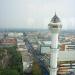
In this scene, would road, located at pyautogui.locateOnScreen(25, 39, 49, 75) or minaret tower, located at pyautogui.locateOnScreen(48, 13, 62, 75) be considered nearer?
minaret tower, located at pyautogui.locateOnScreen(48, 13, 62, 75)

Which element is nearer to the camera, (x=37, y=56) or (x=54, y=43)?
(x=54, y=43)

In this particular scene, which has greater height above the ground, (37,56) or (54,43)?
(54,43)

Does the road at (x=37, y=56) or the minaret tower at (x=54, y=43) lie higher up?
the minaret tower at (x=54, y=43)

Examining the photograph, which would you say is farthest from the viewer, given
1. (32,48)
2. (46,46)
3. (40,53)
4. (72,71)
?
(32,48)

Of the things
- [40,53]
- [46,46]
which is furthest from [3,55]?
[46,46]

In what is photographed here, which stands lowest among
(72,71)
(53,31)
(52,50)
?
(72,71)

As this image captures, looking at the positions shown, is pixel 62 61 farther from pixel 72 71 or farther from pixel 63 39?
pixel 63 39

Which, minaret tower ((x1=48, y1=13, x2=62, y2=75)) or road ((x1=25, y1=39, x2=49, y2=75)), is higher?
minaret tower ((x1=48, y1=13, x2=62, y2=75))

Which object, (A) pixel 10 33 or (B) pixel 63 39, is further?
(A) pixel 10 33

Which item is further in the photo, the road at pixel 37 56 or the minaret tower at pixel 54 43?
the road at pixel 37 56

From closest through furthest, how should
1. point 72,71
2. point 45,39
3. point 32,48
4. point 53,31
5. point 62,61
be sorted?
point 53,31 < point 72,71 < point 62,61 < point 32,48 < point 45,39

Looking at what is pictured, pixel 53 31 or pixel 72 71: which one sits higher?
pixel 53 31
